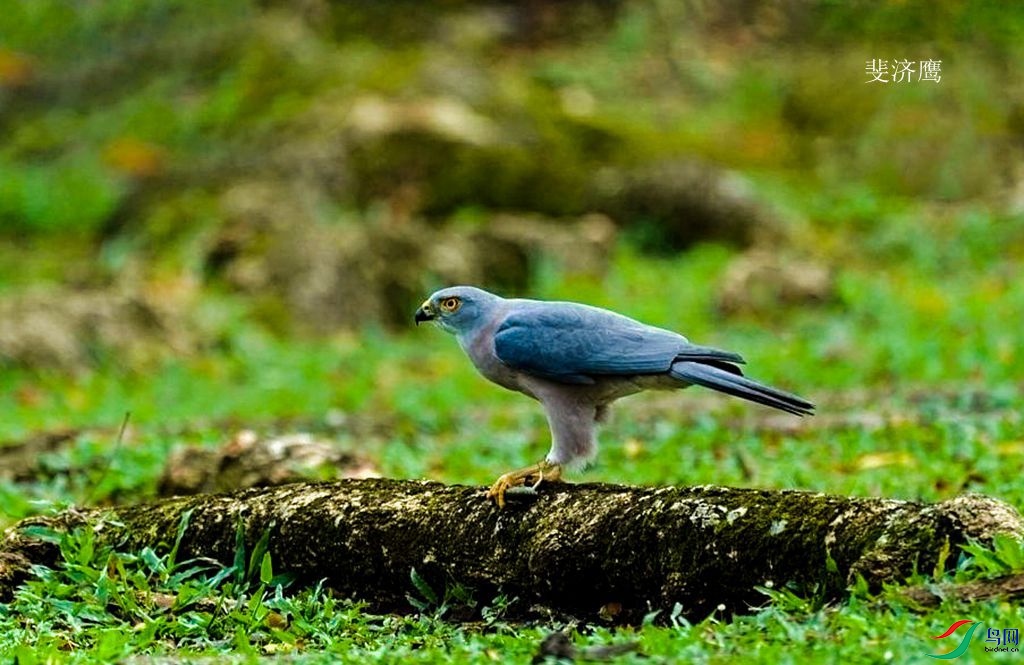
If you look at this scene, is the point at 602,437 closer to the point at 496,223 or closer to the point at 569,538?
the point at 569,538

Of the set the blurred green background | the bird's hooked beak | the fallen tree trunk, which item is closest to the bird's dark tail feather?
the fallen tree trunk

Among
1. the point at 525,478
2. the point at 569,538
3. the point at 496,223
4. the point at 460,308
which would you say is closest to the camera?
the point at 569,538

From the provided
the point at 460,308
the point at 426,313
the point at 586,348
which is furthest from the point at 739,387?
the point at 426,313

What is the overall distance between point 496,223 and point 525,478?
35.6 feet

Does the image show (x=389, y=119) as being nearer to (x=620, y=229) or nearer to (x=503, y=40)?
(x=620, y=229)

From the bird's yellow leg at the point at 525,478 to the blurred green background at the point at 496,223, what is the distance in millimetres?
1791

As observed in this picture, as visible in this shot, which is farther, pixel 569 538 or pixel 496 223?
pixel 496 223

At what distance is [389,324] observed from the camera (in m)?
14.2

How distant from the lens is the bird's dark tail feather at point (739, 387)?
15.5 feet

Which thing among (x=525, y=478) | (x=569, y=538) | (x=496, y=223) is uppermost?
(x=496, y=223)

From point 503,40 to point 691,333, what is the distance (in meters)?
10.6

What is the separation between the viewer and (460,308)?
5379mm

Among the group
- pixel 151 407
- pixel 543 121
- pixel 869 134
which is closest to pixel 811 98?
pixel 869 134

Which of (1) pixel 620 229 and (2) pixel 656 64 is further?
(2) pixel 656 64
